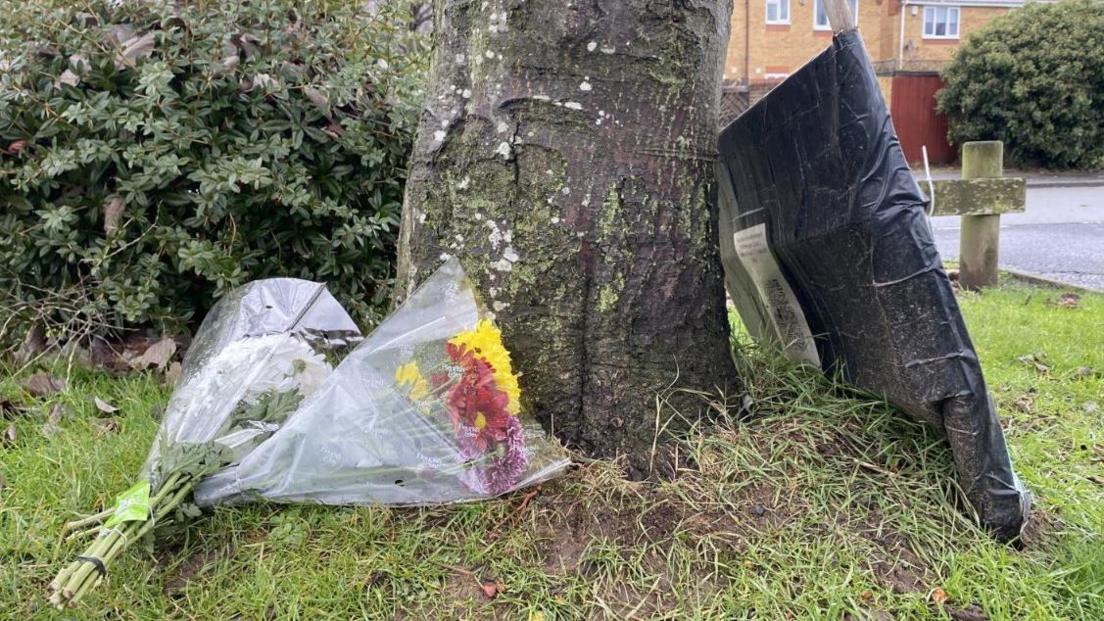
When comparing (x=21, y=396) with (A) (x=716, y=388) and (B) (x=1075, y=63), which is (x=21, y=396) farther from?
(B) (x=1075, y=63)

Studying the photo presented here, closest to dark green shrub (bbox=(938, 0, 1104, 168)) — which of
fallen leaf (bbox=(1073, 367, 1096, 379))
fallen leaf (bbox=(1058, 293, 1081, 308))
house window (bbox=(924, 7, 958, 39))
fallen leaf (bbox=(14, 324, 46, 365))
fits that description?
house window (bbox=(924, 7, 958, 39))

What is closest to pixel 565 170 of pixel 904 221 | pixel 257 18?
pixel 904 221

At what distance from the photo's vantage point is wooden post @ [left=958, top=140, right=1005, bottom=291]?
530cm

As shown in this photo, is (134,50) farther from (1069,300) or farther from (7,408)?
(1069,300)

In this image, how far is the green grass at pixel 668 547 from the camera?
5.18 ft

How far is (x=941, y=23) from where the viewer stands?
27.7 meters

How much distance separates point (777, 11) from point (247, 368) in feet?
90.9

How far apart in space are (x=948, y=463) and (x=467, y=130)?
145 cm

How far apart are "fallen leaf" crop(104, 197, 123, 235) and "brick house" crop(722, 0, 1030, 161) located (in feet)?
72.4

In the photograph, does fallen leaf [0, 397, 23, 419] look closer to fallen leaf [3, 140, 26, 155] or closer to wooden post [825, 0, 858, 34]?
fallen leaf [3, 140, 26, 155]

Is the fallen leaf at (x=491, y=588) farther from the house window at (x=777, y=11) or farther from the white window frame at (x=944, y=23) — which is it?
the white window frame at (x=944, y=23)

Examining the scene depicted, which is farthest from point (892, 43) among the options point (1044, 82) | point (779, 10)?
point (1044, 82)

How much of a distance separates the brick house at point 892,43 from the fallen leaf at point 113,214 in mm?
22068

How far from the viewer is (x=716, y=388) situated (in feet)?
6.56
